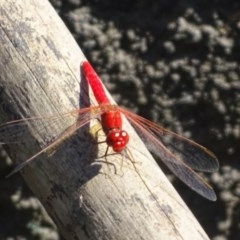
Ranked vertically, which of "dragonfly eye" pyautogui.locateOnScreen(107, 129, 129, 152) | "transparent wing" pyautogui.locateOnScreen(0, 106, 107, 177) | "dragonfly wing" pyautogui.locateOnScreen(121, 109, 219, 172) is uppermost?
"transparent wing" pyautogui.locateOnScreen(0, 106, 107, 177)

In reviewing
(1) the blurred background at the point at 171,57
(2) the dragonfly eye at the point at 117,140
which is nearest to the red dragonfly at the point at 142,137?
(2) the dragonfly eye at the point at 117,140

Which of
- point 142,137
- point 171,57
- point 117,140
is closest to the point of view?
point 117,140

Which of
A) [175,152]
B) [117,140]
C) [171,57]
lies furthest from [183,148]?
[171,57]

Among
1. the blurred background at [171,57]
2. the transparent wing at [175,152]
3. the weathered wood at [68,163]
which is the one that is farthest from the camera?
the blurred background at [171,57]

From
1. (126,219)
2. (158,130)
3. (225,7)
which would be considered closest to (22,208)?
(158,130)

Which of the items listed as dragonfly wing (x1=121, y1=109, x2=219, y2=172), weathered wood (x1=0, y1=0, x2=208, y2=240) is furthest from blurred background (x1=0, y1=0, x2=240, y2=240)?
weathered wood (x1=0, y1=0, x2=208, y2=240)

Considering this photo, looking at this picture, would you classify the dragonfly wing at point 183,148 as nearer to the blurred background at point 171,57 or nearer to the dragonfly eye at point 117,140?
the dragonfly eye at point 117,140

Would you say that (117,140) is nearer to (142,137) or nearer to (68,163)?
(68,163)

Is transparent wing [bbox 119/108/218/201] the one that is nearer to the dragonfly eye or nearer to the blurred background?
the dragonfly eye
